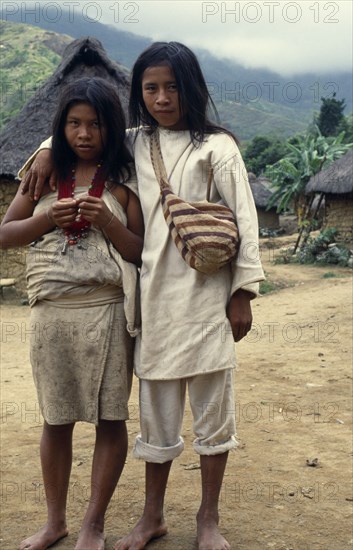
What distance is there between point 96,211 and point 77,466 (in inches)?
67.6

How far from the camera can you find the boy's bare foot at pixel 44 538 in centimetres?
244

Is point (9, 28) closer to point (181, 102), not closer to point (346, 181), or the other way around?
point (346, 181)

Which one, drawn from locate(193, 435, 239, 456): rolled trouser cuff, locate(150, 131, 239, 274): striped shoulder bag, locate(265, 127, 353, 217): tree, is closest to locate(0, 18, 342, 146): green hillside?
locate(265, 127, 353, 217): tree

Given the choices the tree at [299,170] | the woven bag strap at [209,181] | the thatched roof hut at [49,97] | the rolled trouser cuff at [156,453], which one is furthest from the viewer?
the tree at [299,170]

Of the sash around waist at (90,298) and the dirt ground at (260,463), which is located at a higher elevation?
the sash around waist at (90,298)

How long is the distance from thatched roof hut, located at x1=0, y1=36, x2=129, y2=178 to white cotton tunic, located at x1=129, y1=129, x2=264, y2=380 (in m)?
6.45

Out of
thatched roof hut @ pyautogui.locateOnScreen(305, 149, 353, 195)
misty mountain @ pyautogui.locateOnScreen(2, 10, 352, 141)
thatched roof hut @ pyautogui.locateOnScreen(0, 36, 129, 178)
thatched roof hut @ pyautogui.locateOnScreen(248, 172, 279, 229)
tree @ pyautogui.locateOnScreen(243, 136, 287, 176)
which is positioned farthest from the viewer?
misty mountain @ pyautogui.locateOnScreen(2, 10, 352, 141)

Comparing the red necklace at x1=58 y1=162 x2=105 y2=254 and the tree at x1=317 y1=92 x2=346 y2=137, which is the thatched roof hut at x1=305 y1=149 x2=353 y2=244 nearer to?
the red necklace at x1=58 y1=162 x2=105 y2=254

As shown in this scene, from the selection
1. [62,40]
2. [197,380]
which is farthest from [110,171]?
[62,40]

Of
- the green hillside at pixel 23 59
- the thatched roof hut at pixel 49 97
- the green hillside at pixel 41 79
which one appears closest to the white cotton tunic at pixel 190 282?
the thatched roof hut at pixel 49 97

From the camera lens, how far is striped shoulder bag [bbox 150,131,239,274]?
84.3 inches

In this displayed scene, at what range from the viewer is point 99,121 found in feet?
7.27

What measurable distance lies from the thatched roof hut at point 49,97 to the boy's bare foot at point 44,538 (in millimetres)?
6684

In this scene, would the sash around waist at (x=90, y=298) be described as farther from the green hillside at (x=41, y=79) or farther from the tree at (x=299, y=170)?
the green hillside at (x=41, y=79)
